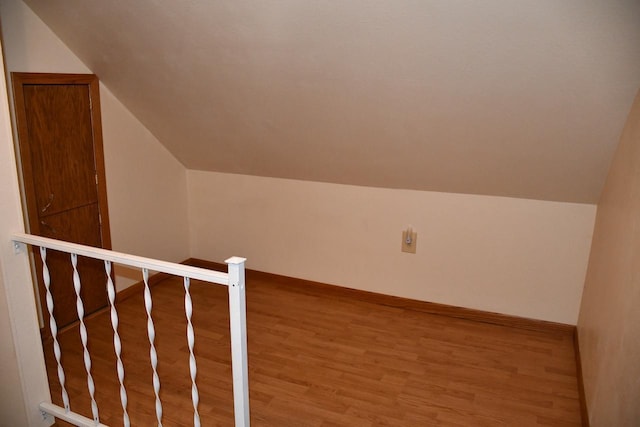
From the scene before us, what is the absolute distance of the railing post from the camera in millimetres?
1767

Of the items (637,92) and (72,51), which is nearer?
(637,92)

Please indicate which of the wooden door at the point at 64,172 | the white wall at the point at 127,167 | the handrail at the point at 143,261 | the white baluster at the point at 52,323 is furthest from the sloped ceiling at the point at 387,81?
the white baluster at the point at 52,323

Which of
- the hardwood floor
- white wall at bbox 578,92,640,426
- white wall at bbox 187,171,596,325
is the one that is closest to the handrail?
the hardwood floor

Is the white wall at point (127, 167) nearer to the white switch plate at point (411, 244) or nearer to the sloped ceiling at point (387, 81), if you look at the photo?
the sloped ceiling at point (387, 81)

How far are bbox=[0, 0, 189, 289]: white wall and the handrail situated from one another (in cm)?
124

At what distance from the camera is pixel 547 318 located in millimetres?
3447

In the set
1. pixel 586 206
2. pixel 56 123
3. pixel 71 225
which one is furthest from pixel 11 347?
pixel 586 206

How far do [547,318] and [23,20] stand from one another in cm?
378

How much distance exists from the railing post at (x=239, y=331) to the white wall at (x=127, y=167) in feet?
6.73

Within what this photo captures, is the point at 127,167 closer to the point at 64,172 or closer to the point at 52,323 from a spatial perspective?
the point at 64,172

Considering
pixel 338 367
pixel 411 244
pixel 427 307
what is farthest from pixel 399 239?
pixel 338 367

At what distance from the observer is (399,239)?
147 inches

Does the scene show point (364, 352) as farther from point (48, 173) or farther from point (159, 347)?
point (48, 173)

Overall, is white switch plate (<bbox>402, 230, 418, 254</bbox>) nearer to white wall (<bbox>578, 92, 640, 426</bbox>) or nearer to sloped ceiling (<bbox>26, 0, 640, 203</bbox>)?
sloped ceiling (<bbox>26, 0, 640, 203</bbox>)
